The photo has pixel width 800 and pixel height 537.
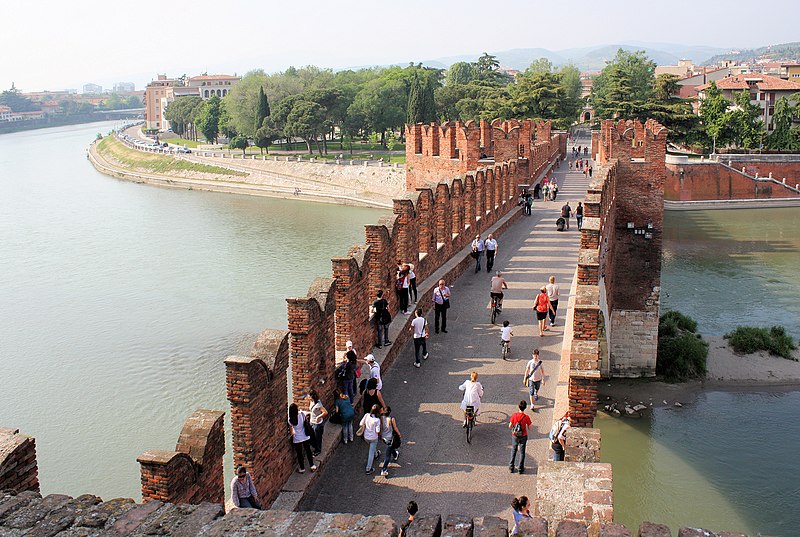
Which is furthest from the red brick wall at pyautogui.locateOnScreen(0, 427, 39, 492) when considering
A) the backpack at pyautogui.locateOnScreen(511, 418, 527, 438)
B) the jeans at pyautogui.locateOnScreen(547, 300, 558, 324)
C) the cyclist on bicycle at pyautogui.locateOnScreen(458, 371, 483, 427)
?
the jeans at pyautogui.locateOnScreen(547, 300, 558, 324)

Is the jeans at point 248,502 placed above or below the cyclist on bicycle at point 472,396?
below

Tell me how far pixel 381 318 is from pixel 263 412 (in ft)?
12.6

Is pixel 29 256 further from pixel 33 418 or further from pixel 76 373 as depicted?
pixel 33 418

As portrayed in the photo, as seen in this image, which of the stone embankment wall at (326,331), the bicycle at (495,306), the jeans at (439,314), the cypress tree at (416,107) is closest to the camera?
the stone embankment wall at (326,331)

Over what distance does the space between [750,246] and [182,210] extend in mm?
34055

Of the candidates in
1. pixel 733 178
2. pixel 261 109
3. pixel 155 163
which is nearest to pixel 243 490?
pixel 733 178

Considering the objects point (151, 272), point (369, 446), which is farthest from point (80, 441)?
point (151, 272)

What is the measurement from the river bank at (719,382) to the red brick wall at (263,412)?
591 inches

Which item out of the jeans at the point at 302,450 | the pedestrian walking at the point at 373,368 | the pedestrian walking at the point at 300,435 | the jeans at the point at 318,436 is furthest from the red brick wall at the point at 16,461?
the pedestrian walking at the point at 373,368

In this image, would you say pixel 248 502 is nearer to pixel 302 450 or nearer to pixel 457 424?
pixel 302 450

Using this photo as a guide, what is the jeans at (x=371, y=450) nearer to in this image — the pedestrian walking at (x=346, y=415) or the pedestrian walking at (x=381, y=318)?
the pedestrian walking at (x=346, y=415)

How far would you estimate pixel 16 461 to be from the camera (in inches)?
233

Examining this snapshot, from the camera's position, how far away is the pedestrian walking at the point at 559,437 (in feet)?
28.3

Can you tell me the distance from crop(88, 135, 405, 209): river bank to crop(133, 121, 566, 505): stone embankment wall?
3430 centimetres
